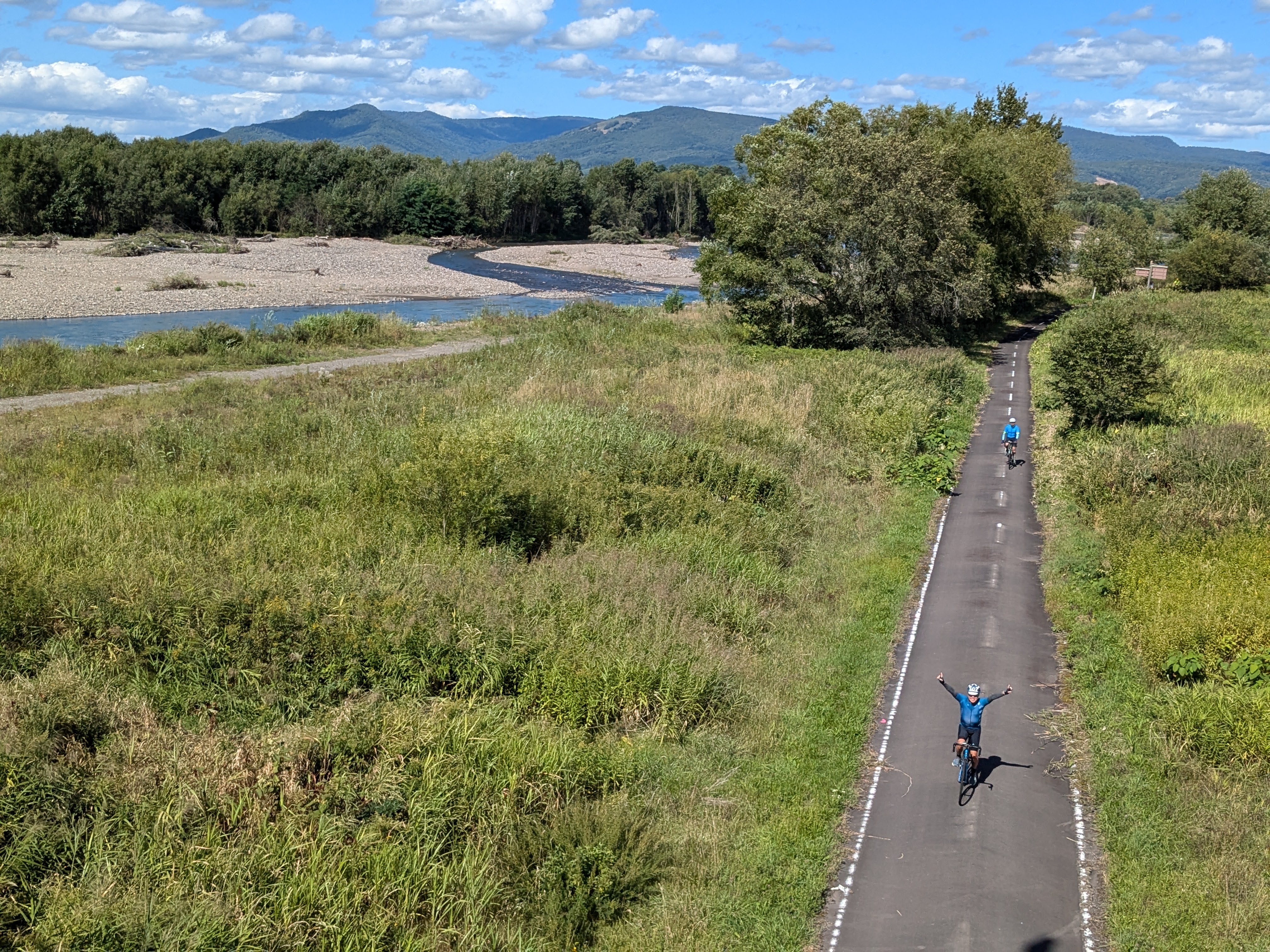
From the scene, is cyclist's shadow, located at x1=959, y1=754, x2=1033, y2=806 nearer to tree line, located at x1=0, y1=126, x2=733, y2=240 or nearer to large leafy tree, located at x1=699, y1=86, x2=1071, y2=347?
large leafy tree, located at x1=699, y1=86, x2=1071, y2=347

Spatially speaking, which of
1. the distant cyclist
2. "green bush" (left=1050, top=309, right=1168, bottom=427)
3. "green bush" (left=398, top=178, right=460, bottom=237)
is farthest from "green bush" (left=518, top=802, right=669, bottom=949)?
"green bush" (left=398, top=178, right=460, bottom=237)

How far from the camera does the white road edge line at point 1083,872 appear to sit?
35.3 feet

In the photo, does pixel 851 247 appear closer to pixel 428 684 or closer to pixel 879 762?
pixel 879 762

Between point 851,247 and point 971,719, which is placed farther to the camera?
point 851,247

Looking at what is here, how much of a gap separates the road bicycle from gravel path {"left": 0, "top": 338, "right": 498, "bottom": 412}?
95.1 feet

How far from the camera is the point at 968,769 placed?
13.4 meters

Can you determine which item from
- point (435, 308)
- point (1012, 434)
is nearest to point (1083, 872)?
point (1012, 434)

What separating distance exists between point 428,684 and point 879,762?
254 inches

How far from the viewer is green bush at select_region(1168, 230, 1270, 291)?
3059 inches

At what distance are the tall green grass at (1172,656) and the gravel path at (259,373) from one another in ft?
88.1

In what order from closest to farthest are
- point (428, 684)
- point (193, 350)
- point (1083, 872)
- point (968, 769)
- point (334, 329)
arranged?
1. point (1083, 872)
2. point (968, 769)
3. point (428, 684)
4. point (193, 350)
5. point (334, 329)

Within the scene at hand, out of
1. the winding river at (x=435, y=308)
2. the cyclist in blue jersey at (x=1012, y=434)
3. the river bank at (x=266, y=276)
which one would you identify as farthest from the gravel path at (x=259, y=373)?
the river bank at (x=266, y=276)

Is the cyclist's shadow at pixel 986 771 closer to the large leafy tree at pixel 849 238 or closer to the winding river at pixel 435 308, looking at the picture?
the large leafy tree at pixel 849 238

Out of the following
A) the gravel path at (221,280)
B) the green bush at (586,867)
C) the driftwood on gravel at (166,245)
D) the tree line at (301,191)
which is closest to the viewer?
the green bush at (586,867)
